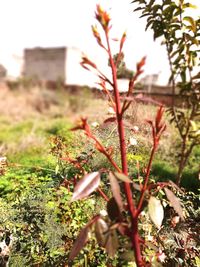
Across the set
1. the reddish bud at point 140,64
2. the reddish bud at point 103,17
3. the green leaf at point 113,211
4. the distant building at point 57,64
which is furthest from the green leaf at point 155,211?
the distant building at point 57,64

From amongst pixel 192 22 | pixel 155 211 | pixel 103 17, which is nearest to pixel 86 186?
pixel 155 211

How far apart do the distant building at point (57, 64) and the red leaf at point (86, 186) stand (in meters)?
32.5

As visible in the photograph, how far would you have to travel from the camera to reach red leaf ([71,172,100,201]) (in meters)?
1.36

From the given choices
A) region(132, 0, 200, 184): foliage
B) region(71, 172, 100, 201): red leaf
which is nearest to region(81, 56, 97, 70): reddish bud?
region(71, 172, 100, 201): red leaf

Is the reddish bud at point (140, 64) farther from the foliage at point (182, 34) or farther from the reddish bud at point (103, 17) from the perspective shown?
the foliage at point (182, 34)

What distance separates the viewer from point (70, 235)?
2527mm

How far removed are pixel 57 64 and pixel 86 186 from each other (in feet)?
119

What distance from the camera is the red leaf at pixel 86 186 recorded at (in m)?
1.36

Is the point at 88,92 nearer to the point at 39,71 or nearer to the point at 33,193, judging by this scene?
the point at 33,193

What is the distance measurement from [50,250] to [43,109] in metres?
16.3

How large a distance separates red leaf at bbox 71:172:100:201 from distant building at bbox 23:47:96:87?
32.5 m

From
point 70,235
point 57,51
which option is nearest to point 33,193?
point 70,235

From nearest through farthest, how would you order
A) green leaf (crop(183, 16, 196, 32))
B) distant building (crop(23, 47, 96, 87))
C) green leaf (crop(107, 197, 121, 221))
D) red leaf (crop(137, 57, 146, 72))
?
red leaf (crop(137, 57, 146, 72)), green leaf (crop(107, 197, 121, 221)), green leaf (crop(183, 16, 196, 32)), distant building (crop(23, 47, 96, 87))

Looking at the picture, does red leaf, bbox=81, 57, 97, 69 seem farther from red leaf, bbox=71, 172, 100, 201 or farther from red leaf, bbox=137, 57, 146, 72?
red leaf, bbox=71, 172, 100, 201
